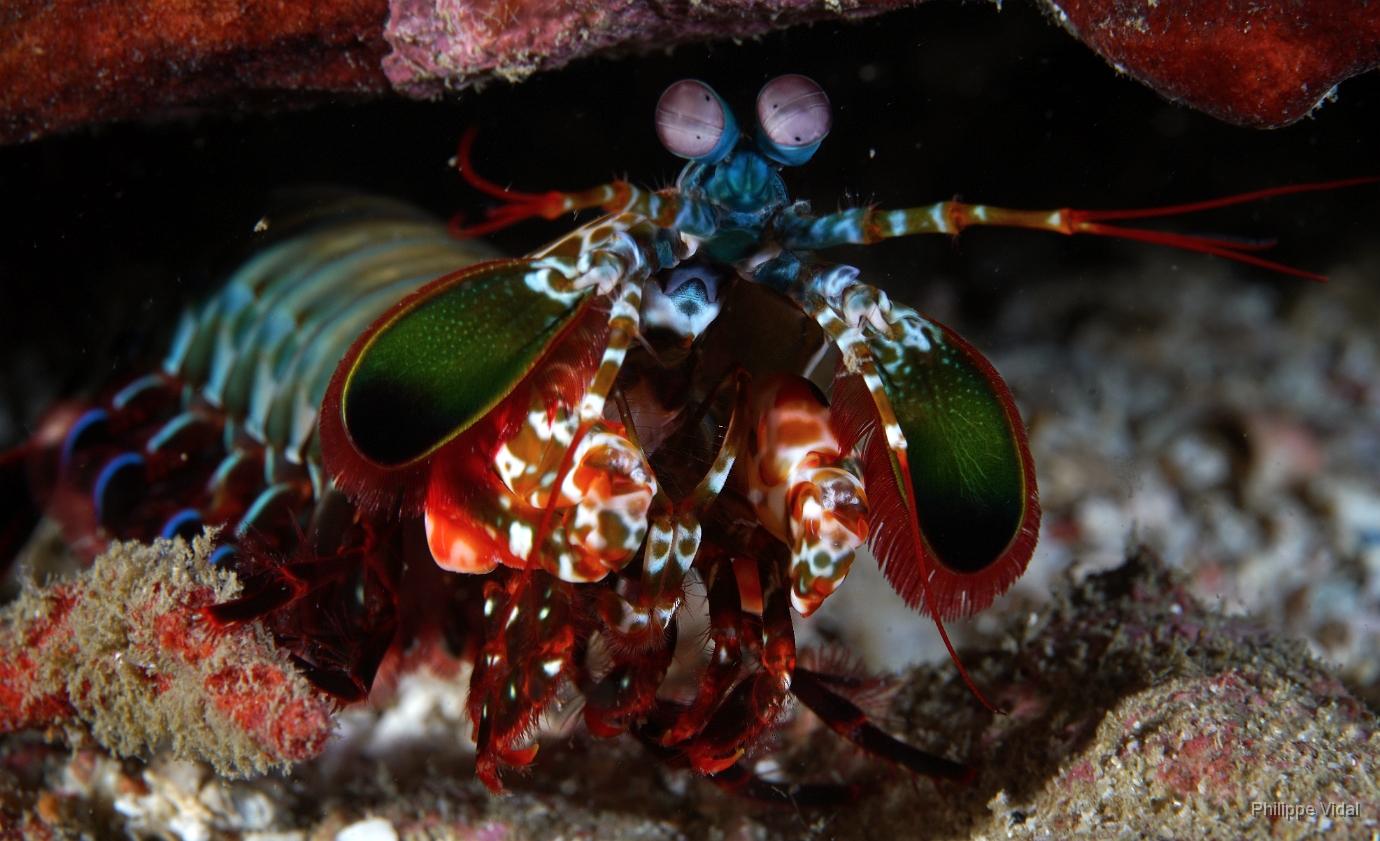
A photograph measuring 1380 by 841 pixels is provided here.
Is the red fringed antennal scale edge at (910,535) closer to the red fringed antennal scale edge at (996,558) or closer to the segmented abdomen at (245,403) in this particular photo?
the red fringed antennal scale edge at (996,558)

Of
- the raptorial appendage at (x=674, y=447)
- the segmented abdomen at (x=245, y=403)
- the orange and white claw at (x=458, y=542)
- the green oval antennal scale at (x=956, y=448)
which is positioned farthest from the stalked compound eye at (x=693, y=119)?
the segmented abdomen at (x=245, y=403)

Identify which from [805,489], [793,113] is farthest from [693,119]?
[805,489]

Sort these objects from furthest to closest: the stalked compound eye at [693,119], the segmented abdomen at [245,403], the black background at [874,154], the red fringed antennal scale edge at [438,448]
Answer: the segmented abdomen at [245,403] → the black background at [874,154] → the red fringed antennal scale edge at [438,448] → the stalked compound eye at [693,119]

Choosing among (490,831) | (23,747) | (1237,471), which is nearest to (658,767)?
(490,831)

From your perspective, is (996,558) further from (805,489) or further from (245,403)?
(245,403)

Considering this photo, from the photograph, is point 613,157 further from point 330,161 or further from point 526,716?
point 526,716
